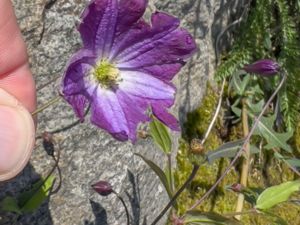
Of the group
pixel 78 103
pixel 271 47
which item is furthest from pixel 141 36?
pixel 271 47

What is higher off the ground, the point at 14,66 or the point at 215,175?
the point at 14,66

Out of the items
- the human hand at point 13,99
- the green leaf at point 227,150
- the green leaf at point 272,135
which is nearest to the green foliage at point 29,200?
the human hand at point 13,99

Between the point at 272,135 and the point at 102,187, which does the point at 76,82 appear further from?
the point at 272,135

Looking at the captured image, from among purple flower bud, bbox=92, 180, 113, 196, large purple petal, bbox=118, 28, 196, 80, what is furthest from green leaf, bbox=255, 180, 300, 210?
large purple petal, bbox=118, 28, 196, 80

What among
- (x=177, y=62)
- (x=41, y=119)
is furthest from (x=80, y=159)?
(x=177, y=62)

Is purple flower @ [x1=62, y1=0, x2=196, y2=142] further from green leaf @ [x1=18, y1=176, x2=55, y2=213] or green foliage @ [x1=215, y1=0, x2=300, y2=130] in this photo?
green foliage @ [x1=215, y1=0, x2=300, y2=130]

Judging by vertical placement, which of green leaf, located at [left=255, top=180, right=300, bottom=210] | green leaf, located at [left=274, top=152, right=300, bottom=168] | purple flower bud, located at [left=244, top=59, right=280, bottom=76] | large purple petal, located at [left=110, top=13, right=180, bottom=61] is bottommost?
green leaf, located at [left=274, top=152, right=300, bottom=168]
